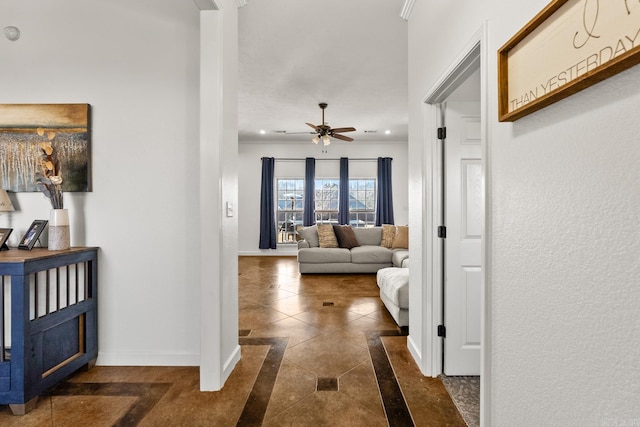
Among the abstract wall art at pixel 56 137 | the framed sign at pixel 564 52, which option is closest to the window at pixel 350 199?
the abstract wall art at pixel 56 137

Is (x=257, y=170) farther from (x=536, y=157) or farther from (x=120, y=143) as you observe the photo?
(x=536, y=157)

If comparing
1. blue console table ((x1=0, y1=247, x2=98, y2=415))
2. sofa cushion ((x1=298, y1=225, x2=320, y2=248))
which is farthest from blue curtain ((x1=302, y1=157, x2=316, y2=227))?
blue console table ((x1=0, y1=247, x2=98, y2=415))

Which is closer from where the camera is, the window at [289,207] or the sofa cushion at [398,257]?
the sofa cushion at [398,257]

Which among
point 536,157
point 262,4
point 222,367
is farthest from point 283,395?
point 262,4

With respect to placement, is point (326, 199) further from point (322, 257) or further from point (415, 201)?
point (415, 201)

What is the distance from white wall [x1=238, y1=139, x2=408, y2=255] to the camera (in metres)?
7.94

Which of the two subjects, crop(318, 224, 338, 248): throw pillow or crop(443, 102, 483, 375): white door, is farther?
crop(318, 224, 338, 248): throw pillow

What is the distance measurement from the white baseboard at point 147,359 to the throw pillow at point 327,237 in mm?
3754

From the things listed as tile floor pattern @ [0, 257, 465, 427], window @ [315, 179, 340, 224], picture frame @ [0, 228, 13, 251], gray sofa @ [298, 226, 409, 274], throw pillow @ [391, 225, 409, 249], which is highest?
window @ [315, 179, 340, 224]

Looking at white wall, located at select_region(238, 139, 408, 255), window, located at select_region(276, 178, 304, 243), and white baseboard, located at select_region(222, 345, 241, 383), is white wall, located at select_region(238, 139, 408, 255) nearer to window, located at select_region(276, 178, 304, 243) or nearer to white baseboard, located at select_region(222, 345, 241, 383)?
window, located at select_region(276, 178, 304, 243)

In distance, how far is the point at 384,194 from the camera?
25.7 ft

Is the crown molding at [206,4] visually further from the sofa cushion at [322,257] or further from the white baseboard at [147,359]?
the sofa cushion at [322,257]

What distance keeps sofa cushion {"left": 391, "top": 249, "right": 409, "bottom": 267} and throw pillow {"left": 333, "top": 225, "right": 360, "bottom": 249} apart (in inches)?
32.1

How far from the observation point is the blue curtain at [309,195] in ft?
25.7
